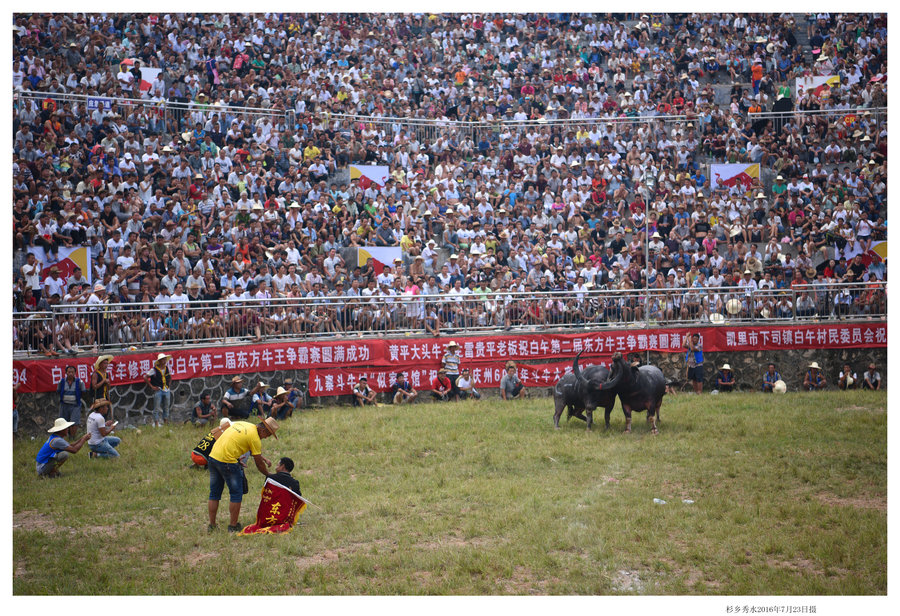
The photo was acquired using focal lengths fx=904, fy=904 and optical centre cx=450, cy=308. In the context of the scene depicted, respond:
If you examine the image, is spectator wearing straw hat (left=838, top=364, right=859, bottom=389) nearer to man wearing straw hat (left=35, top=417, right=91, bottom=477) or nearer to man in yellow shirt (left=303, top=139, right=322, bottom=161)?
man in yellow shirt (left=303, top=139, right=322, bottom=161)

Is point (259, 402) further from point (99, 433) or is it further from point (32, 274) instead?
point (32, 274)

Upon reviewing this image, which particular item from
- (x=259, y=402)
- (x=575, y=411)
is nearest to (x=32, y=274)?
(x=259, y=402)

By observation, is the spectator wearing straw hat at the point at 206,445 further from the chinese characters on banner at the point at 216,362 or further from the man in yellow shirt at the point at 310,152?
the man in yellow shirt at the point at 310,152

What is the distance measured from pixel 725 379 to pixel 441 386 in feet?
21.3

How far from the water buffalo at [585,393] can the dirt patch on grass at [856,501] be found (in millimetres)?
4291

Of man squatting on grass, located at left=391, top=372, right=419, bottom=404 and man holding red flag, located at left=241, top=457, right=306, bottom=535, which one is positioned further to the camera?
man squatting on grass, located at left=391, top=372, right=419, bottom=404

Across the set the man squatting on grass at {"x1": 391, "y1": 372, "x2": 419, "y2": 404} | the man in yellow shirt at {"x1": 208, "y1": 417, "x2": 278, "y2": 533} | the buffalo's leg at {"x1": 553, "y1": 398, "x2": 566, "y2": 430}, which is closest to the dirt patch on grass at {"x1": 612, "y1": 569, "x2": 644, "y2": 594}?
the man in yellow shirt at {"x1": 208, "y1": 417, "x2": 278, "y2": 533}

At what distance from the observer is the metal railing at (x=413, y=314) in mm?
16656

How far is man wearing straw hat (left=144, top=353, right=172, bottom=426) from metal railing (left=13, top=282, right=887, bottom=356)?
669 mm

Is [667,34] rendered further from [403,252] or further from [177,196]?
[177,196]

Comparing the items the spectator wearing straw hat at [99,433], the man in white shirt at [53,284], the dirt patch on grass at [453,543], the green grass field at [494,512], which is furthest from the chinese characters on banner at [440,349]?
the dirt patch on grass at [453,543]

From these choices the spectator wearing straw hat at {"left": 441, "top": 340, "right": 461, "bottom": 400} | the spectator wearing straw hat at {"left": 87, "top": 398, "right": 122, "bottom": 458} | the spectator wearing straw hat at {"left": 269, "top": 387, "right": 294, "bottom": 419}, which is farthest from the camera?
the spectator wearing straw hat at {"left": 441, "top": 340, "right": 461, "bottom": 400}

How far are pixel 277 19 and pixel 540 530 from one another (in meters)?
21.7

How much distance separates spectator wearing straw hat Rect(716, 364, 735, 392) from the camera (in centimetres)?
2045
